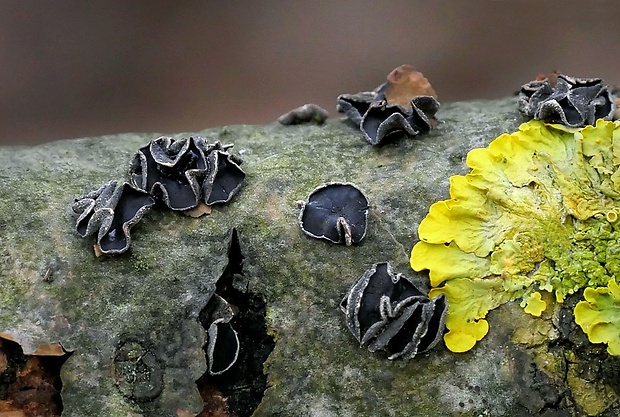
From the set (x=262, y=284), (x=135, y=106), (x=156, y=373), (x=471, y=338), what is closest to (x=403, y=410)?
(x=471, y=338)

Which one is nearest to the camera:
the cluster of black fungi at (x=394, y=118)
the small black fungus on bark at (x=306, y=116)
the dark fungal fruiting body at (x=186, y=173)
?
the dark fungal fruiting body at (x=186, y=173)

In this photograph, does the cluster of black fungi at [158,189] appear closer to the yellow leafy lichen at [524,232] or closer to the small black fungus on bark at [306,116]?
the small black fungus on bark at [306,116]

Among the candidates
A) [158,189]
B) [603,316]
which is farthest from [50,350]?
[603,316]

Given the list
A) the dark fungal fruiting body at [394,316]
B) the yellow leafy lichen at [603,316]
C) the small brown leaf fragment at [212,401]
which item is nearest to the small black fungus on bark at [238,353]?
the small brown leaf fragment at [212,401]

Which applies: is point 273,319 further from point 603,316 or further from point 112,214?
point 603,316

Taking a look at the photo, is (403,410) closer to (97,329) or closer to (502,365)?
(502,365)

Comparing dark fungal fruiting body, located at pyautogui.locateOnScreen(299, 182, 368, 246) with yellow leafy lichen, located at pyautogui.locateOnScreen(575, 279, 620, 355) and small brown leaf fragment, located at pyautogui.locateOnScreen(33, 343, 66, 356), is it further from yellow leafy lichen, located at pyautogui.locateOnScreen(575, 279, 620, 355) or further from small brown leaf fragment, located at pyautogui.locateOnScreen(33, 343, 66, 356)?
small brown leaf fragment, located at pyautogui.locateOnScreen(33, 343, 66, 356)
